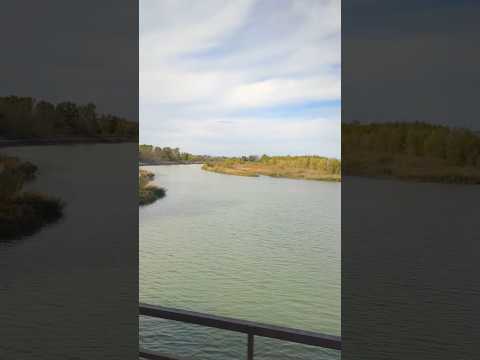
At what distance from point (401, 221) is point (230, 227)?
9.96 m

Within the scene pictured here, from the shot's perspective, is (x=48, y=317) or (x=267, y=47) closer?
(x=48, y=317)

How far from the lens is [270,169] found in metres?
12.1

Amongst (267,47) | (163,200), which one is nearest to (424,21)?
(163,200)

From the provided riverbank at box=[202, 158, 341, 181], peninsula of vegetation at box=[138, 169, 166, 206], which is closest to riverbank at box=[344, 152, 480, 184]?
riverbank at box=[202, 158, 341, 181]

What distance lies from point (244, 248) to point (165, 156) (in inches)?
111

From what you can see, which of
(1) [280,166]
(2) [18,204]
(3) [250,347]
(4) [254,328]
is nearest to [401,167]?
(4) [254,328]

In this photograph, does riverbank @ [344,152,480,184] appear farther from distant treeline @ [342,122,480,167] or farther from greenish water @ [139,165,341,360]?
greenish water @ [139,165,341,360]

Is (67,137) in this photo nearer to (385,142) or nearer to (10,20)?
(10,20)

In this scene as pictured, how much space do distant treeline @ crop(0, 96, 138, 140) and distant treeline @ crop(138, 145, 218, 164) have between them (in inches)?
338

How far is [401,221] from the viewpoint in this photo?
5.50ft

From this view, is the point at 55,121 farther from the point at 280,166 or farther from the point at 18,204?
the point at 280,166

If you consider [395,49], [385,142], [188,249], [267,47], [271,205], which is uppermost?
[267,47]

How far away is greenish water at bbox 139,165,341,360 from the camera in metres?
8.81

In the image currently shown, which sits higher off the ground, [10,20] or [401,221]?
[10,20]
